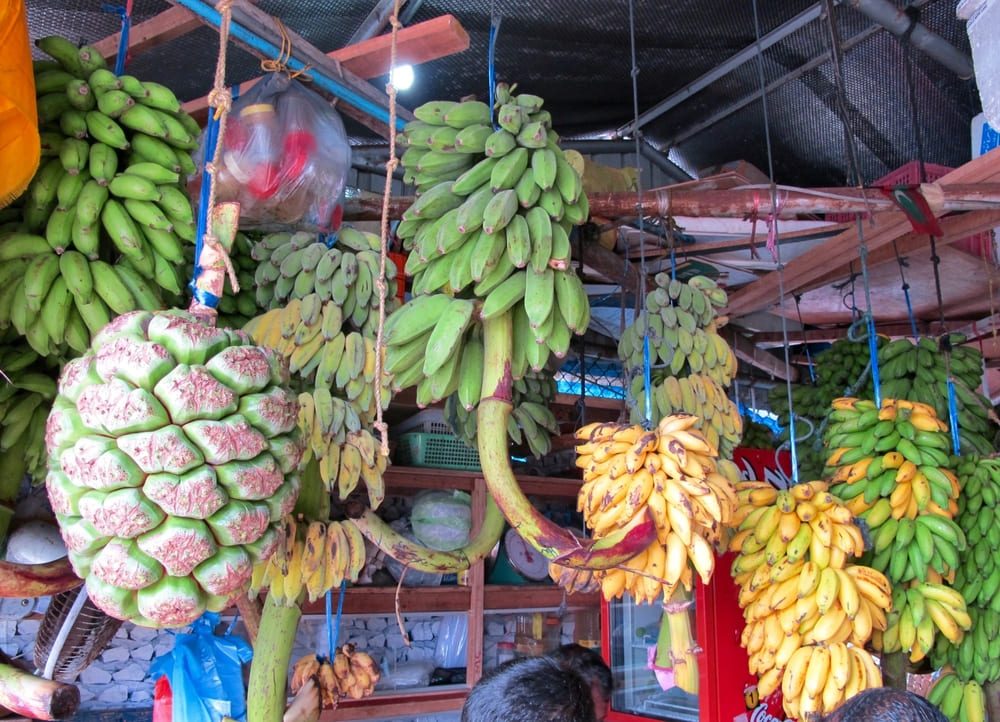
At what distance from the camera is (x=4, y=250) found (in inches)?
48.7

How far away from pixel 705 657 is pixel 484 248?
151cm

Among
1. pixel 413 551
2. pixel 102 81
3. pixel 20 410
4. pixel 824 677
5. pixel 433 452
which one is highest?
pixel 102 81

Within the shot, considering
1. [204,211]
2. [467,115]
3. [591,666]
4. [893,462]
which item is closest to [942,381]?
[893,462]

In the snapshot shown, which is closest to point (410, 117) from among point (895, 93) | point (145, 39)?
point (145, 39)

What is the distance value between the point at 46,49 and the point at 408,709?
2.49 m

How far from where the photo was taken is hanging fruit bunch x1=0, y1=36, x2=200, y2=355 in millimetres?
1242

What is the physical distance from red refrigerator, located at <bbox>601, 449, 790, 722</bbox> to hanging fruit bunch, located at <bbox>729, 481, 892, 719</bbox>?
0.23 m

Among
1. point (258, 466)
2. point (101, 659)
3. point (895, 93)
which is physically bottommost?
point (101, 659)

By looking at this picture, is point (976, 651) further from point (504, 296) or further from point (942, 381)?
point (504, 296)

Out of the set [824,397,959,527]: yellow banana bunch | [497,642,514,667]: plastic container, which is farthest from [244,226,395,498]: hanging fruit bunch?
[497,642,514,667]: plastic container

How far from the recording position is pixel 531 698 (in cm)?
138

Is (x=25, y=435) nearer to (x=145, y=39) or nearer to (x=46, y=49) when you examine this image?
(x=46, y=49)

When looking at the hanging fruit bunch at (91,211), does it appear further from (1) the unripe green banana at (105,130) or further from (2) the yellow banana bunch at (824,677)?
(2) the yellow banana bunch at (824,677)

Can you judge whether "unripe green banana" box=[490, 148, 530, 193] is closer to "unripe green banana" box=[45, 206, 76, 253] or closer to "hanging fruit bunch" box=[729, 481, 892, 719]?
"unripe green banana" box=[45, 206, 76, 253]
